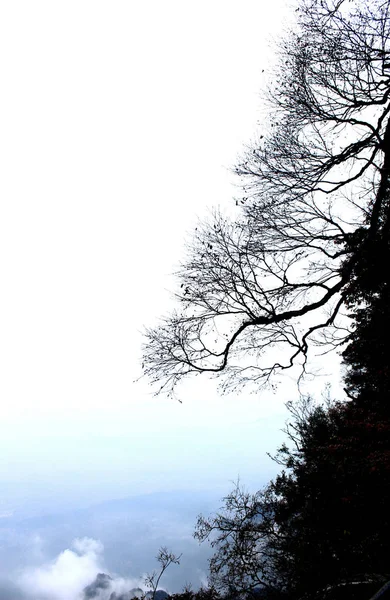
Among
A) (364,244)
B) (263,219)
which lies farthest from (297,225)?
(364,244)

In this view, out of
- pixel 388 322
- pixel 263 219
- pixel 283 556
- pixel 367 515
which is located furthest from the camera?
pixel 283 556

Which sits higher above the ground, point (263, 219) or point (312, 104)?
point (312, 104)

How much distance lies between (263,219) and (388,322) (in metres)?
5.49

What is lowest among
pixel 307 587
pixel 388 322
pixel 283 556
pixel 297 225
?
pixel 307 587

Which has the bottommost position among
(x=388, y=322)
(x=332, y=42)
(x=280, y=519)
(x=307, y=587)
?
(x=307, y=587)

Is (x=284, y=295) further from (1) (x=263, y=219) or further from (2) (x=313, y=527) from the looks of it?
(2) (x=313, y=527)

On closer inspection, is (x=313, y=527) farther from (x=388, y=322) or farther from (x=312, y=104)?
(x=312, y=104)

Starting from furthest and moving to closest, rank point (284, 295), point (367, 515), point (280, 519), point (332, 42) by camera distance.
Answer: point (280, 519) < point (367, 515) < point (284, 295) < point (332, 42)

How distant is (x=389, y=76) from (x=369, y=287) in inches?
203

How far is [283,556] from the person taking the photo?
13.0m

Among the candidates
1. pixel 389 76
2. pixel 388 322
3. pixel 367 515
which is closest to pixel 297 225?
pixel 389 76

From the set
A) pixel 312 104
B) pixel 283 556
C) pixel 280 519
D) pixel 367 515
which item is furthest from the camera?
pixel 280 519

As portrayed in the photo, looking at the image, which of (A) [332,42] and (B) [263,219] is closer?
(A) [332,42]

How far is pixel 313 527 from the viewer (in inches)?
452
